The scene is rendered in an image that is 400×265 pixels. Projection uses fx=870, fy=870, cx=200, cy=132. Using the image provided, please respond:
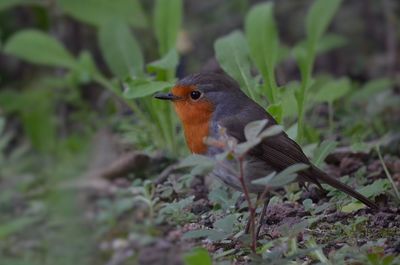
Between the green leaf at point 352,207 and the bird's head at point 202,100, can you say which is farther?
the bird's head at point 202,100

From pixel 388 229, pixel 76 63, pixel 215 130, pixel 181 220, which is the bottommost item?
pixel 388 229

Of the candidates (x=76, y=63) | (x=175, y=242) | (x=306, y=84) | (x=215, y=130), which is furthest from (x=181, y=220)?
(x=76, y=63)

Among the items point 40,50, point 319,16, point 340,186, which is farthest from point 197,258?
point 40,50

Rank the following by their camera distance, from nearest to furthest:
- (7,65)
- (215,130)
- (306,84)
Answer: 1. (215,130)
2. (306,84)
3. (7,65)

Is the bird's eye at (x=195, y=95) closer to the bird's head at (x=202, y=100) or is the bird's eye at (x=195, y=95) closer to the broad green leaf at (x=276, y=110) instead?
the bird's head at (x=202, y=100)

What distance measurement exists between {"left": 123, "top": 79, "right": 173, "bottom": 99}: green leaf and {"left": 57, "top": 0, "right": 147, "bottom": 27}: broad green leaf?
94.6 inches

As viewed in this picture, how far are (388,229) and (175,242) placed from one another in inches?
31.7

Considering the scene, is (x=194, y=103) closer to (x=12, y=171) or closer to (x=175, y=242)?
(x=175, y=242)

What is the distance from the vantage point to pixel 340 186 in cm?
346

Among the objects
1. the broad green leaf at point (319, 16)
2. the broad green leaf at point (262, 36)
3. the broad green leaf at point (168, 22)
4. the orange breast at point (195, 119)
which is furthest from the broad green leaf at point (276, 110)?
the broad green leaf at point (168, 22)

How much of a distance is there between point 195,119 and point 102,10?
2.98 metres

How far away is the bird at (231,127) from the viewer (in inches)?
135

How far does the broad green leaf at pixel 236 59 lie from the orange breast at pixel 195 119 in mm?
497

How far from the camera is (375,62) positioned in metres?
7.72
